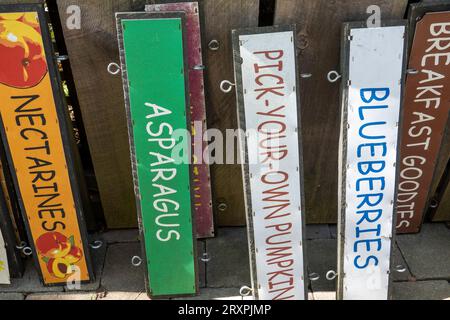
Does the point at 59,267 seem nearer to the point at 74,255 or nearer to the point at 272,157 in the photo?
the point at 74,255

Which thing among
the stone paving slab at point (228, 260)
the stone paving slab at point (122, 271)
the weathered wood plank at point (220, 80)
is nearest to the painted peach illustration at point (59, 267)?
the stone paving slab at point (122, 271)

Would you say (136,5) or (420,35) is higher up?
(136,5)

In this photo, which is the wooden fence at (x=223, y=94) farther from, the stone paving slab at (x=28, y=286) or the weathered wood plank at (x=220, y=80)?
the stone paving slab at (x=28, y=286)

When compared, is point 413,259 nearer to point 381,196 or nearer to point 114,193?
point 381,196

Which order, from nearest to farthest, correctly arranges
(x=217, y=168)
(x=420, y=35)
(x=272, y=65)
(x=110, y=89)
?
(x=272, y=65) < (x=420, y=35) < (x=110, y=89) < (x=217, y=168)

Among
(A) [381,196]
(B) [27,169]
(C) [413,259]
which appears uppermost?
(B) [27,169]

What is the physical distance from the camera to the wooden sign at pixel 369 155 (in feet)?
10.0

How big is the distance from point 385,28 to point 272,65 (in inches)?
29.9

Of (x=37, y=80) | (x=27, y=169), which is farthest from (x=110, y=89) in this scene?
(x=27, y=169)

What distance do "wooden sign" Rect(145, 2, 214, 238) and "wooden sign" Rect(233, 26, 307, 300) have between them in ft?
1.28

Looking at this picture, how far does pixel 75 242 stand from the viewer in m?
3.56

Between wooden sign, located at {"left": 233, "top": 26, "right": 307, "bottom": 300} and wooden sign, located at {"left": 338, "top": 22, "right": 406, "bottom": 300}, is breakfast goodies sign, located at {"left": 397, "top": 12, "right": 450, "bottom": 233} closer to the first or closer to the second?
wooden sign, located at {"left": 338, "top": 22, "right": 406, "bottom": 300}

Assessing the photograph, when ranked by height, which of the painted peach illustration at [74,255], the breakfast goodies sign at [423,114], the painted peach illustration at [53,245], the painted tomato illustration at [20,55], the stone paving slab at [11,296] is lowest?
the stone paving slab at [11,296]

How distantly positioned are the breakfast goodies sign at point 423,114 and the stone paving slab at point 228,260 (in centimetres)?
136
